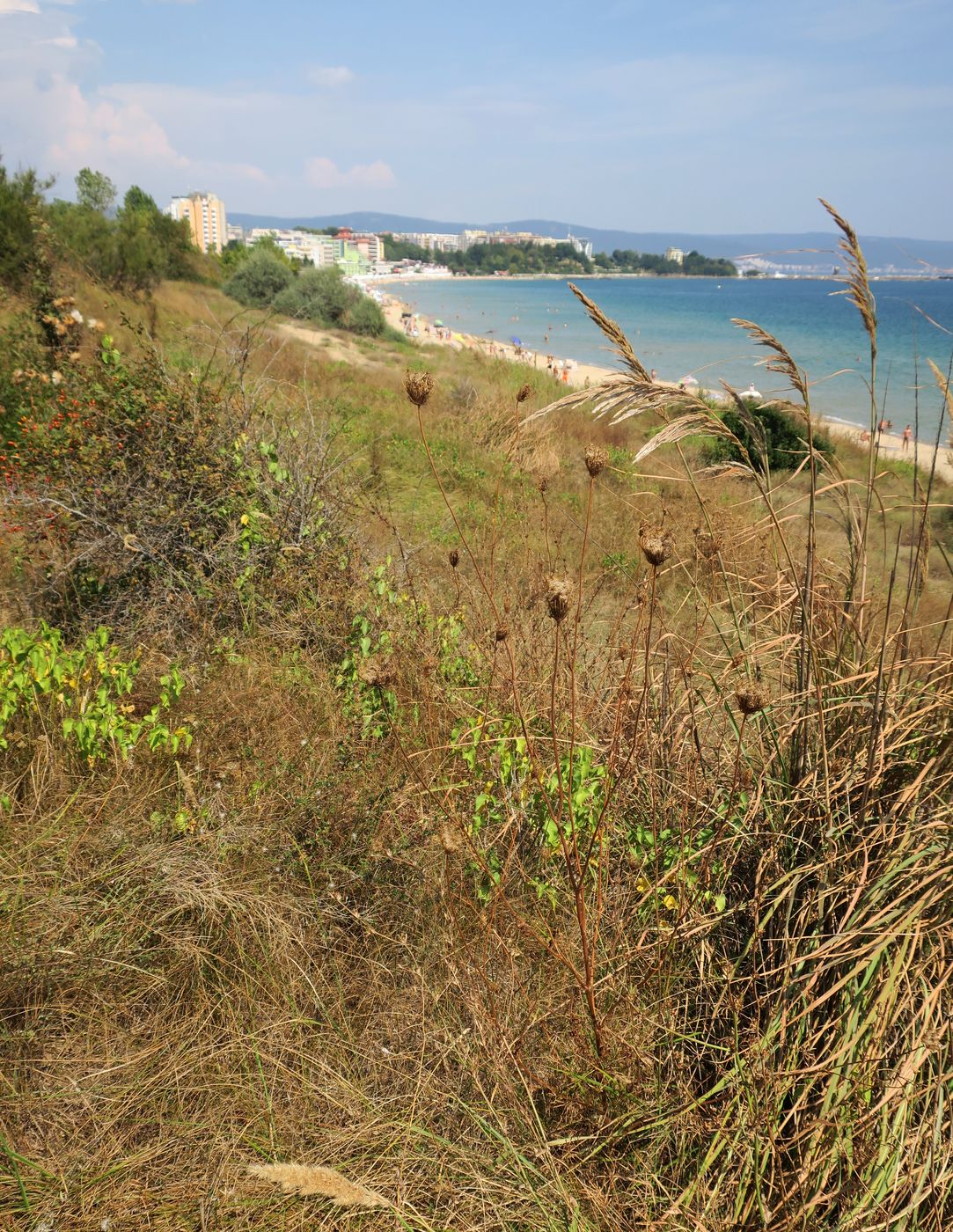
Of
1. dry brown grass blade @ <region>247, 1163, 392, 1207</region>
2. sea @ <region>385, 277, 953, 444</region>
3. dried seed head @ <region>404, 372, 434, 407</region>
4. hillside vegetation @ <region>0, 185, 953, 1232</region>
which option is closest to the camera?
dry brown grass blade @ <region>247, 1163, 392, 1207</region>

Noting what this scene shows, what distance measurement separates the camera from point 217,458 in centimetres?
447

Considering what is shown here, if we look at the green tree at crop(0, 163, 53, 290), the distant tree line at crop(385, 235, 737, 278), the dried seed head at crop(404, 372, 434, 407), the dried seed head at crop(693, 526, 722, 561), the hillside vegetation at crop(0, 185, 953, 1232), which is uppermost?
the distant tree line at crop(385, 235, 737, 278)

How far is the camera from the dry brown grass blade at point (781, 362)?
63.4 inches

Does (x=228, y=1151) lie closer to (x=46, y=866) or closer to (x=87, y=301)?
(x=46, y=866)

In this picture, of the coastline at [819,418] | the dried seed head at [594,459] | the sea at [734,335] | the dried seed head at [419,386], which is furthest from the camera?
the sea at [734,335]

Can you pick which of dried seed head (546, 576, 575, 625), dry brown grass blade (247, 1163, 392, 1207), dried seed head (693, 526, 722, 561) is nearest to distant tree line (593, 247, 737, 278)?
dried seed head (693, 526, 722, 561)

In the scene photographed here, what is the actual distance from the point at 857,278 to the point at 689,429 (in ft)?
1.51

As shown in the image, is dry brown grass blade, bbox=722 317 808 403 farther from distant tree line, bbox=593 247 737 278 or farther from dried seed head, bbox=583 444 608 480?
distant tree line, bbox=593 247 737 278

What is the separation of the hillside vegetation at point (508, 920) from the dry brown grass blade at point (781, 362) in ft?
0.06

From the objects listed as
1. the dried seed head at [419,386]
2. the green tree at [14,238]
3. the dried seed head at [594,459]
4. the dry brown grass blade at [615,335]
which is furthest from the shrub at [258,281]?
the dried seed head at [594,459]

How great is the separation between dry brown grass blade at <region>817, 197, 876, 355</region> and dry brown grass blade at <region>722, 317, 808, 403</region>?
Result: 0.50 feet

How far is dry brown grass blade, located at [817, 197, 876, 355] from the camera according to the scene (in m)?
1.60

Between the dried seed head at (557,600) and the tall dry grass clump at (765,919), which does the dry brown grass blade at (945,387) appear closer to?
the tall dry grass clump at (765,919)

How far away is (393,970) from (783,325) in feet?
223
